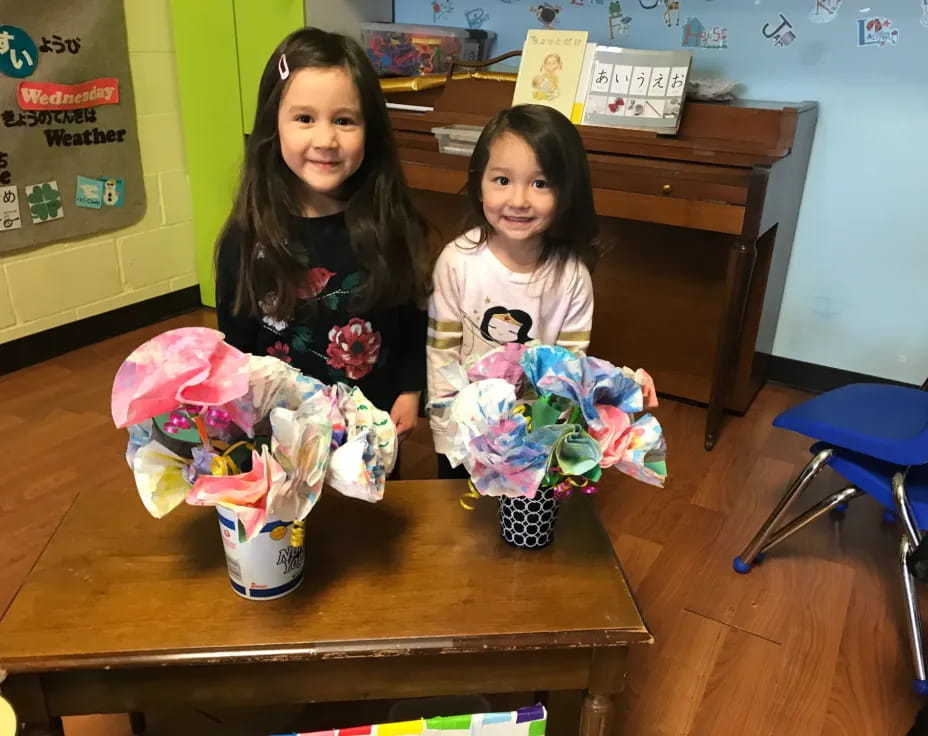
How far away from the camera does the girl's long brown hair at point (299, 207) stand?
1.27 metres

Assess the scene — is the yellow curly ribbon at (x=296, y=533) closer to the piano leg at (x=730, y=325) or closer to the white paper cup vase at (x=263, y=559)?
the white paper cup vase at (x=263, y=559)

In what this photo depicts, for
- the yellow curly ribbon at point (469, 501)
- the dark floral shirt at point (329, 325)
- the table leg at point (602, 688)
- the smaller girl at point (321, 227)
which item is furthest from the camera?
the dark floral shirt at point (329, 325)

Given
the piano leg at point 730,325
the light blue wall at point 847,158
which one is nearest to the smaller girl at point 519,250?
the piano leg at point 730,325

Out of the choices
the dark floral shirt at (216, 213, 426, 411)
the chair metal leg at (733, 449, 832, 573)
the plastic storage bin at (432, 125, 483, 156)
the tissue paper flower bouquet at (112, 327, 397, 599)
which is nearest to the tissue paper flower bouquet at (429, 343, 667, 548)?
the tissue paper flower bouquet at (112, 327, 397, 599)

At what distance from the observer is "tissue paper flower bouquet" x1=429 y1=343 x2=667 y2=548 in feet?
2.94

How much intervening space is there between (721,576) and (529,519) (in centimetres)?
91

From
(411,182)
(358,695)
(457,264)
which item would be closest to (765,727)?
(358,695)

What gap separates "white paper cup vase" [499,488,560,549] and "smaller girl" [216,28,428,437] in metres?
0.50

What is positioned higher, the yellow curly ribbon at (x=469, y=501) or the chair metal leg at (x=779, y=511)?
the yellow curly ribbon at (x=469, y=501)

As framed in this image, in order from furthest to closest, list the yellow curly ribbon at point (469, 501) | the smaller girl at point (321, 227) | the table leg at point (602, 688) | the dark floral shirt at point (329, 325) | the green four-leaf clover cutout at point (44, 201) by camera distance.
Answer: the green four-leaf clover cutout at point (44, 201), the dark floral shirt at point (329, 325), the smaller girl at point (321, 227), the yellow curly ribbon at point (469, 501), the table leg at point (602, 688)

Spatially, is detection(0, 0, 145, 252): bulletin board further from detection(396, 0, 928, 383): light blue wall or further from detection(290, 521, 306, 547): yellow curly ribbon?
detection(290, 521, 306, 547): yellow curly ribbon

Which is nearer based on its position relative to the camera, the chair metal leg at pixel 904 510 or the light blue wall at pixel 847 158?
the chair metal leg at pixel 904 510

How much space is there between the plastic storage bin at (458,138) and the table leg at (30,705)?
178 cm

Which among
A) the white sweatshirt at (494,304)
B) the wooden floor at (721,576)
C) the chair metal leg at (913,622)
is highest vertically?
the white sweatshirt at (494,304)
